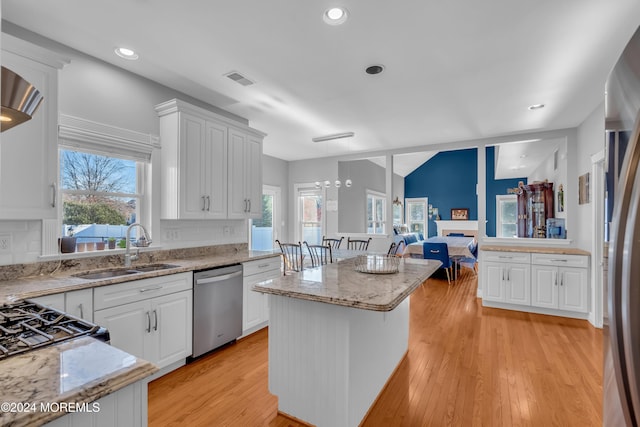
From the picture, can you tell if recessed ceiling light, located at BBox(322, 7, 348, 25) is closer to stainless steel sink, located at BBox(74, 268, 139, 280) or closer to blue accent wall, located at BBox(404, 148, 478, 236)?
stainless steel sink, located at BBox(74, 268, 139, 280)

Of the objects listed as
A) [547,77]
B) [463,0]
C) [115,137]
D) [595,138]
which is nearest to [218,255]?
[115,137]

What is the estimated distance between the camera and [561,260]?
13.4ft

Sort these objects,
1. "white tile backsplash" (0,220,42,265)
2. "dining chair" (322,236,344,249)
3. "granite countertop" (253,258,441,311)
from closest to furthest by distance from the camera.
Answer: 1. "granite countertop" (253,258,441,311)
2. "white tile backsplash" (0,220,42,265)
3. "dining chair" (322,236,344,249)

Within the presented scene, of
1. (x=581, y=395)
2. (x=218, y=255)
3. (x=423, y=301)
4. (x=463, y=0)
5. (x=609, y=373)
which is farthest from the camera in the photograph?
(x=423, y=301)

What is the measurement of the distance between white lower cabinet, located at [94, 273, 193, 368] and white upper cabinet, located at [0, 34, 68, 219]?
0.73 m

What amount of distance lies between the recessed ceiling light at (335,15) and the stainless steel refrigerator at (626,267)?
177cm

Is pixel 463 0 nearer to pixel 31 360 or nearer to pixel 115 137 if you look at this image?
pixel 31 360

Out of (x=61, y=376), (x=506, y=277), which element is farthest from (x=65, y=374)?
(x=506, y=277)

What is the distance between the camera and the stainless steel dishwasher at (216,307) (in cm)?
277

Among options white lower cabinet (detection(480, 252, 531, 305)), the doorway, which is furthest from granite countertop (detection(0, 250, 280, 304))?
white lower cabinet (detection(480, 252, 531, 305))

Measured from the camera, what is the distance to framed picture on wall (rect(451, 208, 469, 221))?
33.3 ft

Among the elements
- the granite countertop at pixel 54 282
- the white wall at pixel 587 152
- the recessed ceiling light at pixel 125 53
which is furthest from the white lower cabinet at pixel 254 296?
the white wall at pixel 587 152

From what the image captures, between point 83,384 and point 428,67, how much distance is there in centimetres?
315

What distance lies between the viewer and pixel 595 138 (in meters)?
3.67
